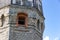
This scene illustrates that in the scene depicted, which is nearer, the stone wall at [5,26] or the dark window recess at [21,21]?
the stone wall at [5,26]

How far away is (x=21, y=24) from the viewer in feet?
82.8

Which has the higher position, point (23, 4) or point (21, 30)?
point (23, 4)

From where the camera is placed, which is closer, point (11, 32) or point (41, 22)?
point (11, 32)

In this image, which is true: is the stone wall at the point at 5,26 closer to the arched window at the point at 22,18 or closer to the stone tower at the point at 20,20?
the stone tower at the point at 20,20

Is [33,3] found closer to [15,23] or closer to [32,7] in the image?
[32,7]

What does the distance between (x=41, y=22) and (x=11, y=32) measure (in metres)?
3.05

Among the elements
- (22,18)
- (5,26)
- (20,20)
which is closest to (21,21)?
(20,20)

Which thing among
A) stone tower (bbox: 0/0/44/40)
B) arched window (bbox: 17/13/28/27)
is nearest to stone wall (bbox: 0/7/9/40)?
stone tower (bbox: 0/0/44/40)

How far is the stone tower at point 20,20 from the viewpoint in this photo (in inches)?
969

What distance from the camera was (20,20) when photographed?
25.5m

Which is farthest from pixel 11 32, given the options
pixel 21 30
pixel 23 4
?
pixel 23 4

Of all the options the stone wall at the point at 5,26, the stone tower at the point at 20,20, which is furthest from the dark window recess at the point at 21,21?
the stone wall at the point at 5,26

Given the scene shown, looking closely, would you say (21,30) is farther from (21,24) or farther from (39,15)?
(39,15)

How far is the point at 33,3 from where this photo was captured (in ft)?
85.1
